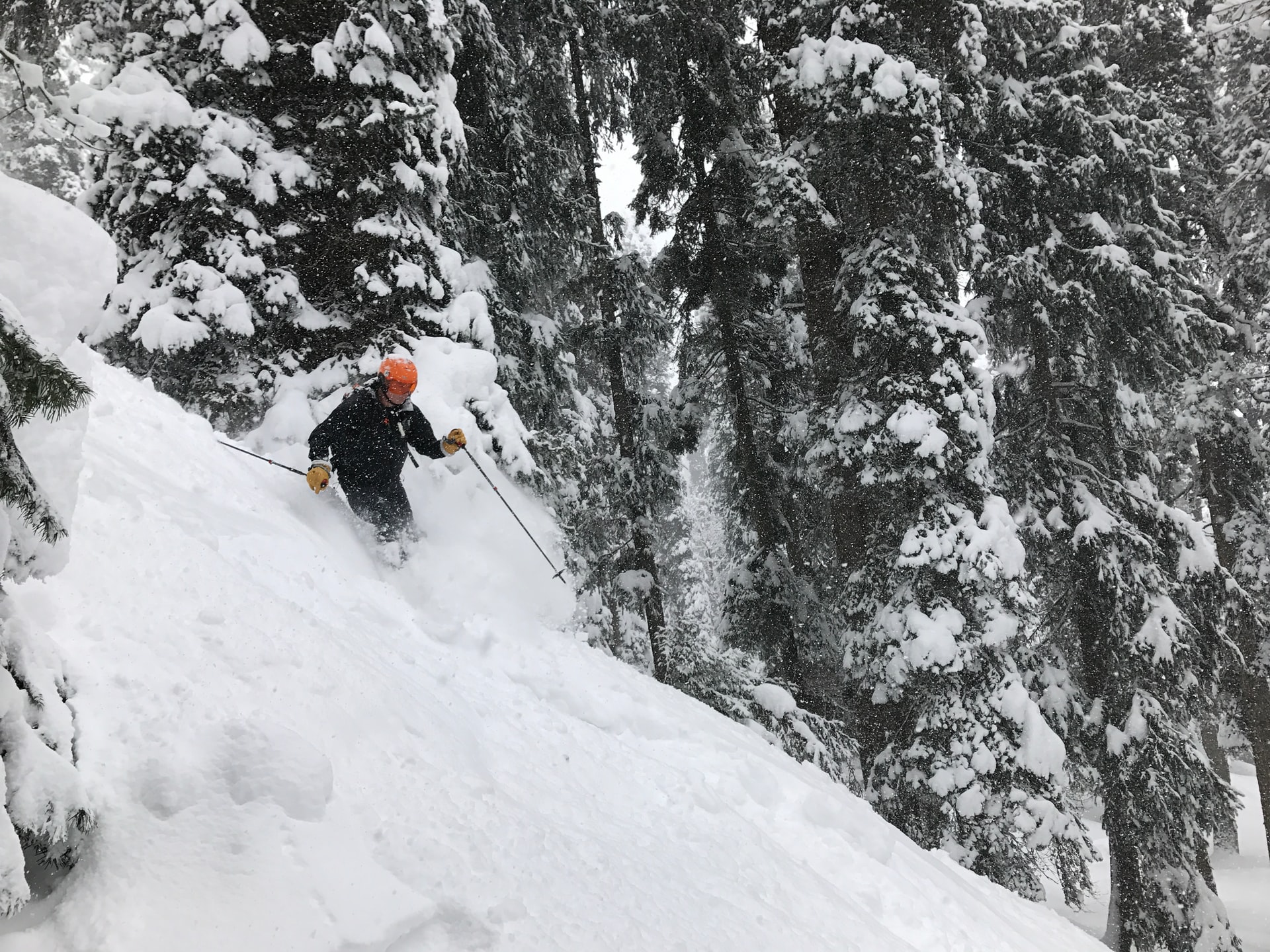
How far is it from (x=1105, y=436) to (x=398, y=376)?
1130 cm

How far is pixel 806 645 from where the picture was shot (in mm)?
13414

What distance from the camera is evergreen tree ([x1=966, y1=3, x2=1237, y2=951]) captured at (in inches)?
446

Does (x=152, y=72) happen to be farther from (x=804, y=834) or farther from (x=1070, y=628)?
(x=1070, y=628)

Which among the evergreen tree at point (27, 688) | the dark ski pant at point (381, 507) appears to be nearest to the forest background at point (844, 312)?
the dark ski pant at point (381, 507)

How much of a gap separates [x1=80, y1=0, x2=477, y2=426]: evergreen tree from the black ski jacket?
1673 mm

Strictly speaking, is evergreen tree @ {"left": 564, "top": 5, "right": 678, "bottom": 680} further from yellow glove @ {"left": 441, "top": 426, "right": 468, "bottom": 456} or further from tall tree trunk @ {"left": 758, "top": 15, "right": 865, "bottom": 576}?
yellow glove @ {"left": 441, "top": 426, "right": 468, "bottom": 456}

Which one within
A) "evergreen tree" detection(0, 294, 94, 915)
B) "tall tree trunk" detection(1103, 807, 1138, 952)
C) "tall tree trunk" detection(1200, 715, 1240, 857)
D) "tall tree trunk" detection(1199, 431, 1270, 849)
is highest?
"evergreen tree" detection(0, 294, 94, 915)

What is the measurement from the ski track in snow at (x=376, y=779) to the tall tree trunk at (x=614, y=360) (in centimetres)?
628

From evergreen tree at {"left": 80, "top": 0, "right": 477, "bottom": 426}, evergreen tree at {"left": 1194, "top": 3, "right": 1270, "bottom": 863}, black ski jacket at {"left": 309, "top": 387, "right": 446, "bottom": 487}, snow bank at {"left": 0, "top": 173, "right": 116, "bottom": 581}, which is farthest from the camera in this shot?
evergreen tree at {"left": 1194, "top": 3, "right": 1270, "bottom": 863}

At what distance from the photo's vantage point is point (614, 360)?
41.7 feet

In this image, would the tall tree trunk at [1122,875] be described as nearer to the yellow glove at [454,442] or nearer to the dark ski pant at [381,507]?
the yellow glove at [454,442]

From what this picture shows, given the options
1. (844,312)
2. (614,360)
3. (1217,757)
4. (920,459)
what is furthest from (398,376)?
(1217,757)

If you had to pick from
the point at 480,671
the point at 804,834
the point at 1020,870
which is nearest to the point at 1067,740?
the point at 1020,870

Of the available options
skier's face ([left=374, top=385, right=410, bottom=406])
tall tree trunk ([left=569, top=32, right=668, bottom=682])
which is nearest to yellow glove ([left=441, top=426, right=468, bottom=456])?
skier's face ([left=374, top=385, right=410, bottom=406])
